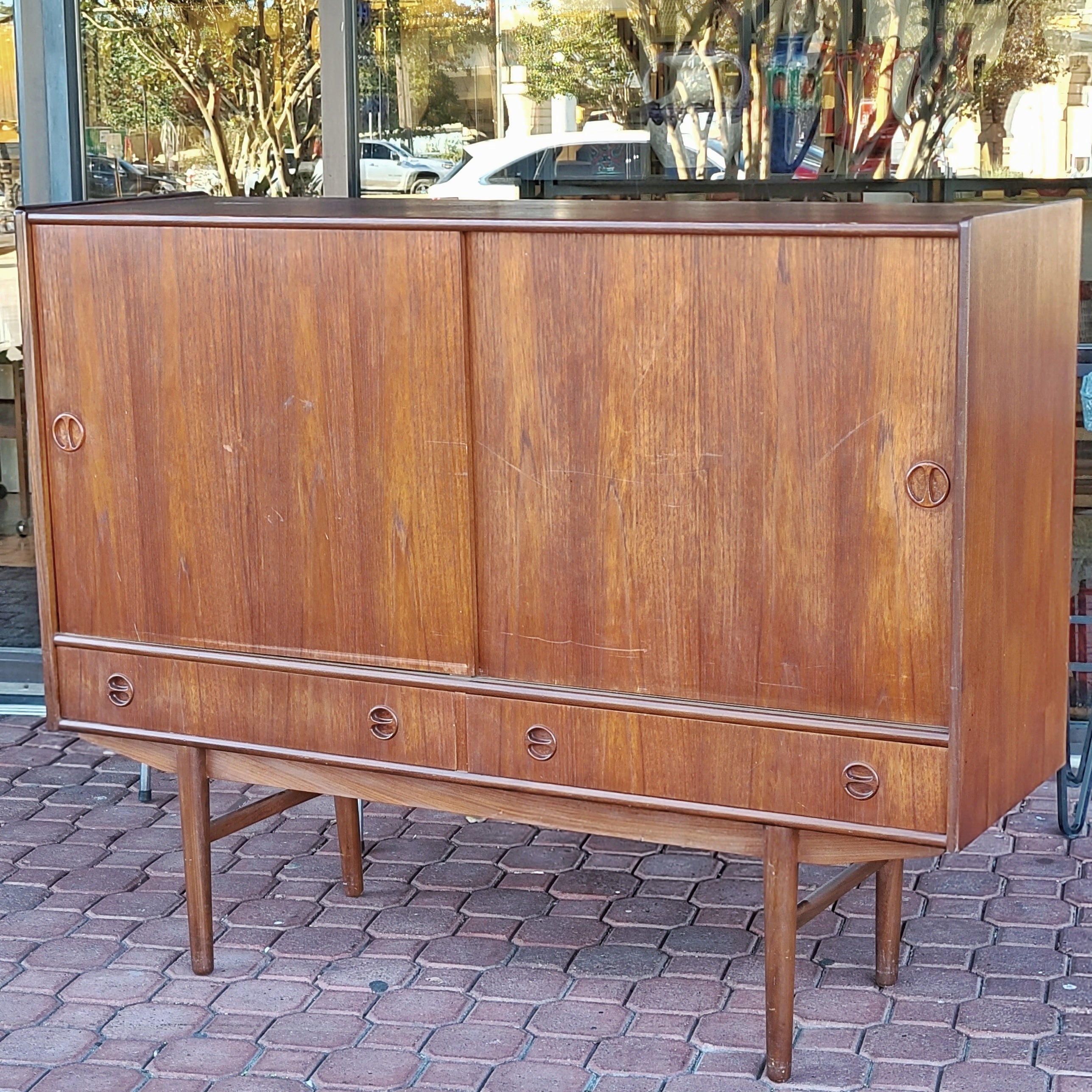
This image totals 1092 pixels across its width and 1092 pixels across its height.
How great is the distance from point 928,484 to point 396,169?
292cm

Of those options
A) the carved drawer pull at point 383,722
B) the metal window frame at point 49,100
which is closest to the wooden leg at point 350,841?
the carved drawer pull at point 383,722

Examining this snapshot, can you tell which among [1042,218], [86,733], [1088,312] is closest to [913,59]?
[1088,312]

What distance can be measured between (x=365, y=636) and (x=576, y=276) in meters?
0.83

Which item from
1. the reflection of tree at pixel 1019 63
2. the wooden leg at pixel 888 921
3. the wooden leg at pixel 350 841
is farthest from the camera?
the reflection of tree at pixel 1019 63

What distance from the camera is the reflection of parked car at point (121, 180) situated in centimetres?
532

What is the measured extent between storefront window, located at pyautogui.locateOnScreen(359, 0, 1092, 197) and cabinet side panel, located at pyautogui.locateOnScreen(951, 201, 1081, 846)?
6.32ft

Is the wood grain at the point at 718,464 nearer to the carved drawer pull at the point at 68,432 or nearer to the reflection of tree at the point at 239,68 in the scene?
the carved drawer pull at the point at 68,432

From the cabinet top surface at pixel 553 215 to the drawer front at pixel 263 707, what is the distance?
88cm

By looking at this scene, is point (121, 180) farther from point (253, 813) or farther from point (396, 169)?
point (253, 813)

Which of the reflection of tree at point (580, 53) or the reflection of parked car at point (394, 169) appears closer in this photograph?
the reflection of tree at point (580, 53)

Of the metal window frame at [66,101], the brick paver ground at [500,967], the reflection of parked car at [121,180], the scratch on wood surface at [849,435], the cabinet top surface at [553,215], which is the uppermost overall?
the metal window frame at [66,101]

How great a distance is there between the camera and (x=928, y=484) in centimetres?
269

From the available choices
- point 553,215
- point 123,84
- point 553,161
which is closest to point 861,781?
point 553,215

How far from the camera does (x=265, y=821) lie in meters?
4.54
